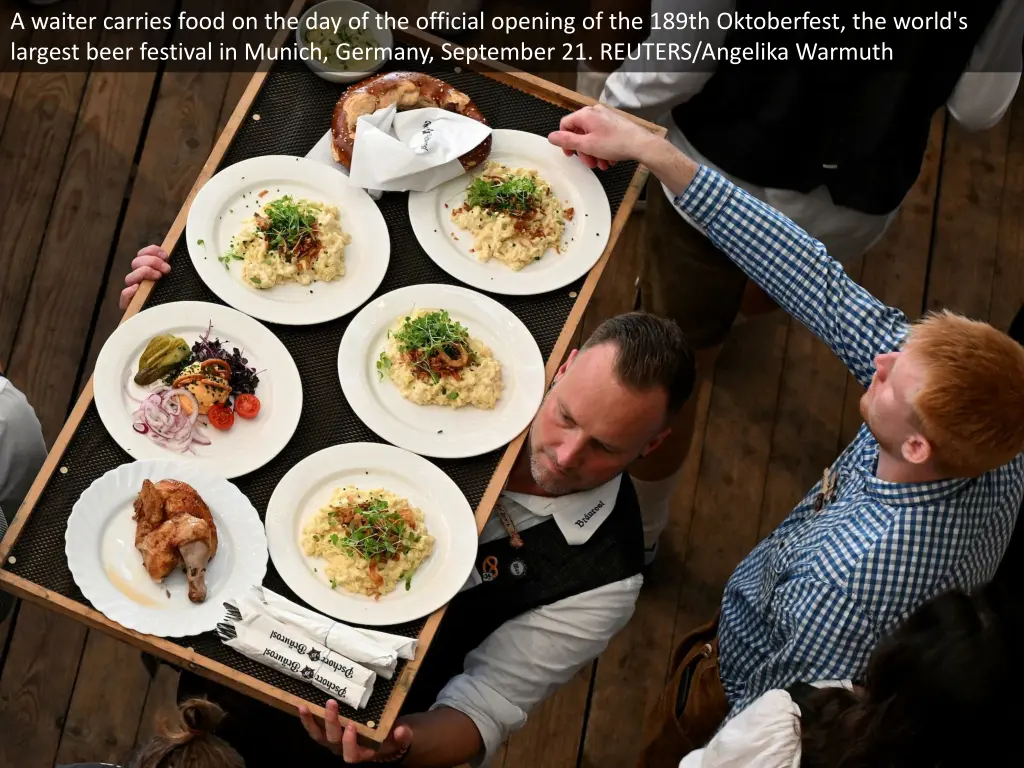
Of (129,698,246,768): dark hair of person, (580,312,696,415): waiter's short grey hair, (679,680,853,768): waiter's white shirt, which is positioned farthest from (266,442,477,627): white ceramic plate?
(679,680,853,768): waiter's white shirt

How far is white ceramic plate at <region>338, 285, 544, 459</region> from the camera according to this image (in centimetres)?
238

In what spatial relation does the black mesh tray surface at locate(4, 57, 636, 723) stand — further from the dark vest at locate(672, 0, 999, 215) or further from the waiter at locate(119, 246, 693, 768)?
the dark vest at locate(672, 0, 999, 215)

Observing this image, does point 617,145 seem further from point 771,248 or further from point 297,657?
point 297,657

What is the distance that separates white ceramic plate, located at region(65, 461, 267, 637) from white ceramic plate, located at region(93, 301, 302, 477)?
→ 0.05 meters

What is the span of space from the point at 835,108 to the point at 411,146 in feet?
3.25

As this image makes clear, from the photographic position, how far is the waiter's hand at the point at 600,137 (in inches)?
101

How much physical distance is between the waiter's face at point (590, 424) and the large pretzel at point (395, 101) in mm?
616

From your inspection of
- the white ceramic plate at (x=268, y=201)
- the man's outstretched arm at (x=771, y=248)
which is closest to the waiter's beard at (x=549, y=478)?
the white ceramic plate at (x=268, y=201)

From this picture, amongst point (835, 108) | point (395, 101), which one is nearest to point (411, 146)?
point (395, 101)

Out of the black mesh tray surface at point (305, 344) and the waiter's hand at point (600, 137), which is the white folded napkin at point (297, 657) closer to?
the black mesh tray surface at point (305, 344)

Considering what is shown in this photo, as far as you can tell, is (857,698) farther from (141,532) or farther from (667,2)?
(667,2)

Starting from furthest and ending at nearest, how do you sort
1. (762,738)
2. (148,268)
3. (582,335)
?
(582,335)
(148,268)
(762,738)

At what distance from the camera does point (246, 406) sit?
2.33m

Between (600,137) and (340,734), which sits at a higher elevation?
(600,137)
